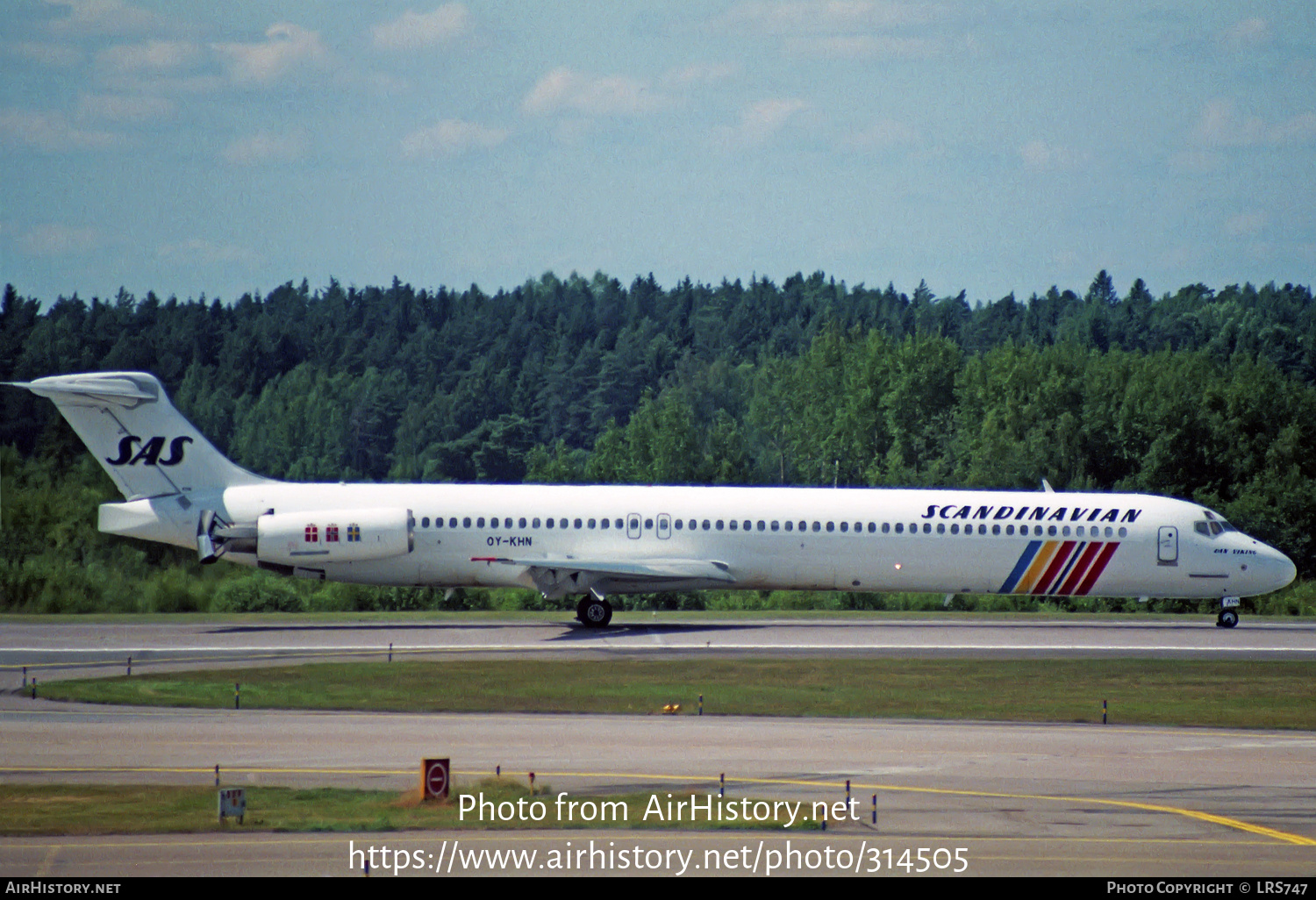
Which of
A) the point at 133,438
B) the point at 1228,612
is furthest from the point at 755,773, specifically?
the point at 1228,612

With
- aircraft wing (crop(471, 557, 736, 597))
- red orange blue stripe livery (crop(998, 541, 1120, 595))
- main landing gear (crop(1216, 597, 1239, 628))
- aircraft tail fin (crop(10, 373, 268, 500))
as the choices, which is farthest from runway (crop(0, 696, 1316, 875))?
main landing gear (crop(1216, 597, 1239, 628))

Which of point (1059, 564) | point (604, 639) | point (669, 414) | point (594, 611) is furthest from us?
point (669, 414)

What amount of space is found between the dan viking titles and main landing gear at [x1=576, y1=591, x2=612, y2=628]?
22536 millimetres

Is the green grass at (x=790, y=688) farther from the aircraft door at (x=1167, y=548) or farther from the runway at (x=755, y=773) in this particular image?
the aircraft door at (x=1167, y=548)

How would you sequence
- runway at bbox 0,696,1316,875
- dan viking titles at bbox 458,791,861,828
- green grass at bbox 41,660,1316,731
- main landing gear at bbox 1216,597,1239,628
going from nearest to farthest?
runway at bbox 0,696,1316,875 < dan viking titles at bbox 458,791,861,828 < green grass at bbox 41,660,1316,731 < main landing gear at bbox 1216,597,1239,628

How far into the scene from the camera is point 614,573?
4241 centimetres

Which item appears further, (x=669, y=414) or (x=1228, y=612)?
(x=669, y=414)

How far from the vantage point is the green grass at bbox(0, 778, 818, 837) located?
1844 cm

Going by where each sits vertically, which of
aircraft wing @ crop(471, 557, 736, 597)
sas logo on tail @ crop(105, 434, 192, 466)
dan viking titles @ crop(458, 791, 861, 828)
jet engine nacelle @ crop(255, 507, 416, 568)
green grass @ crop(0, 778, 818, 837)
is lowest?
green grass @ crop(0, 778, 818, 837)

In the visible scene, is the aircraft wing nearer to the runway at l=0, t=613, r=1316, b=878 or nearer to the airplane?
the airplane

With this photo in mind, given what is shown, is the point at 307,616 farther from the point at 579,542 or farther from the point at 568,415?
the point at 568,415

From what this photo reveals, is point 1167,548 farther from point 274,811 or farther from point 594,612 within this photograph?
point 274,811

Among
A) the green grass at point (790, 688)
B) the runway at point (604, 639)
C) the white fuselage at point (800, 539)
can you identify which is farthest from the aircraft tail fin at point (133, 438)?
the green grass at point (790, 688)

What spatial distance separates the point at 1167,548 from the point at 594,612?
54.8 ft
